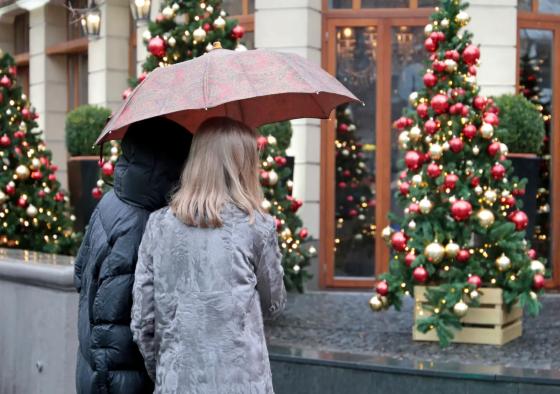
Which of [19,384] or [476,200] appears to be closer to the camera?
[19,384]

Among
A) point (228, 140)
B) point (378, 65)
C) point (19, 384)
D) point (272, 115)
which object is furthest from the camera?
point (378, 65)

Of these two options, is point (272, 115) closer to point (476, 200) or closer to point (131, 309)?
point (131, 309)

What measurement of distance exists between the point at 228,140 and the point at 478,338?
4.97m

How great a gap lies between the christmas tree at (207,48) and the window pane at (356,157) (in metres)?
2.92

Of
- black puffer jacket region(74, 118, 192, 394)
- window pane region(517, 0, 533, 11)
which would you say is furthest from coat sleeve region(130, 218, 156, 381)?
window pane region(517, 0, 533, 11)

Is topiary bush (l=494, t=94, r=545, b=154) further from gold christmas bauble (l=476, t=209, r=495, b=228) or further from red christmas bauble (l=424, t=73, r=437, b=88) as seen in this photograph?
gold christmas bauble (l=476, t=209, r=495, b=228)

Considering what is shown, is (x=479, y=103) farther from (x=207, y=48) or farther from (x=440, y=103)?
(x=207, y=48)

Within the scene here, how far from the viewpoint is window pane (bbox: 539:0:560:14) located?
11.9m

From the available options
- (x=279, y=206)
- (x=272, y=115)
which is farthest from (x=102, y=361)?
(x=279, y=206)

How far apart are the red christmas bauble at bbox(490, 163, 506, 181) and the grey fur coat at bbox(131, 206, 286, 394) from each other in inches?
187

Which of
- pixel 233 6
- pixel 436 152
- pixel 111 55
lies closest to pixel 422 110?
pixel 436 152

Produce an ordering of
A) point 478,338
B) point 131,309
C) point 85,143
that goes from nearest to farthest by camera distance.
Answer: point 131,309, point 478,338, point 85,143

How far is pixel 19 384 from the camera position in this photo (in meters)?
5.76

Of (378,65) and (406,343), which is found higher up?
(378,65)
